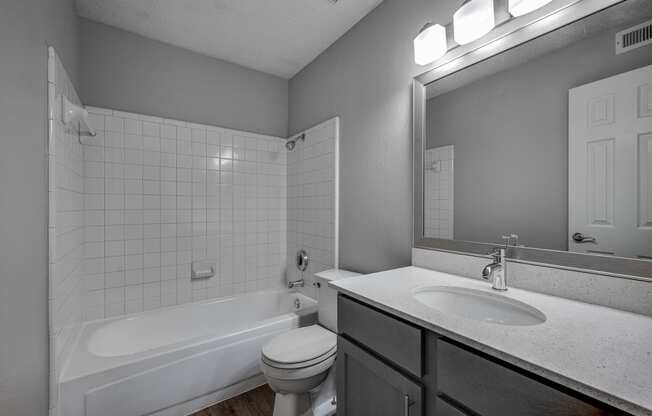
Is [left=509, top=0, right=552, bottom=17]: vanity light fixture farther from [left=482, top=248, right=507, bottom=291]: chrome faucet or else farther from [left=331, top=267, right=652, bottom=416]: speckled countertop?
[left=331, top=267, right=652, bottom=416]: speckled countertop

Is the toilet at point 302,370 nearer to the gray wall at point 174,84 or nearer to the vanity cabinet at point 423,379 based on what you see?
the vanity cabinet at point 423,379

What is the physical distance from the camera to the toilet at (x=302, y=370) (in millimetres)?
1410

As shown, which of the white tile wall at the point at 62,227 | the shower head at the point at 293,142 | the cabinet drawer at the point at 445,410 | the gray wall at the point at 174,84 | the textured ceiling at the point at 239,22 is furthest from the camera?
the shower head at the point at 293,142

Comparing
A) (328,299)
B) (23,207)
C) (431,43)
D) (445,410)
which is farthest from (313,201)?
(445,410)

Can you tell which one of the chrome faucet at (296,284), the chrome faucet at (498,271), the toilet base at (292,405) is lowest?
the toilet base at (292,405)

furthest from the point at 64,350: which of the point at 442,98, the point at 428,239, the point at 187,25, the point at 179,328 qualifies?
the point at 442,98

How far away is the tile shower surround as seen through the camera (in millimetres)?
1991

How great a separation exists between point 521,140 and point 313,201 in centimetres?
157

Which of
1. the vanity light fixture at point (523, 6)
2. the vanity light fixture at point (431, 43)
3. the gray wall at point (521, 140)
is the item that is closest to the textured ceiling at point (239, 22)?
the vanity light fixture at point (431, 43)

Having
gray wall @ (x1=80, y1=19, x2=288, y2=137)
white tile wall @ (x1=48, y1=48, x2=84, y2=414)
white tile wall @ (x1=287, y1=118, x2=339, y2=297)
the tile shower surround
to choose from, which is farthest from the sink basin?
gray wall @ (x1=80, y1=19, x2=288, y2=137)

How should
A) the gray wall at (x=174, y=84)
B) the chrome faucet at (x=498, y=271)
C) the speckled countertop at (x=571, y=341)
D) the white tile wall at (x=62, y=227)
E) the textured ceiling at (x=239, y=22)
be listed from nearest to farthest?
the speckled countertop at (x=571, y=341) < the chrome faucet at (x=498, y=271) < the white tile wall at (x=62, y=227) < the textured ceiling at (x=239, y=22) < the gray wall at (x=174, y=84)

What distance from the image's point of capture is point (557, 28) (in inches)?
39.4

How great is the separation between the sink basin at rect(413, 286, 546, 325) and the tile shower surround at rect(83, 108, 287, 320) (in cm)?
188

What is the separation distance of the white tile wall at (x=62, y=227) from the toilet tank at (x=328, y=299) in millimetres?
1379
